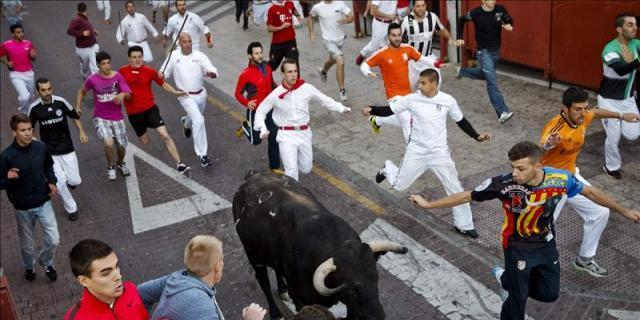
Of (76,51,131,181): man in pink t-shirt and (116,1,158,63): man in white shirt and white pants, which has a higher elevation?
(76,51,131,181): man in pink t-shirt

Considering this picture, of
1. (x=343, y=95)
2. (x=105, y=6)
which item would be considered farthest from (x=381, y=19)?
(x=105, y=6)

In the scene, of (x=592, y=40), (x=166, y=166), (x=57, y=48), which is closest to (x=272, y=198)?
(x=166, y=166)

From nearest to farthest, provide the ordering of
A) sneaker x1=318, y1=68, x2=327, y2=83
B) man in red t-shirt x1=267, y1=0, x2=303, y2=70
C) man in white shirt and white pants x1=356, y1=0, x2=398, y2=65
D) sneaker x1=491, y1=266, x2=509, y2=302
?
1. sneaker x1=491, y1=266, x2=509, y2=302
2. man in red t-shirt x1=267, y1=0, x2=303, y2=70
3. man in white shirt and white pants x1=356, y1=0, x2=398, y2=65
4. sneaker x1=318, y1=68, x2=327, y2=83

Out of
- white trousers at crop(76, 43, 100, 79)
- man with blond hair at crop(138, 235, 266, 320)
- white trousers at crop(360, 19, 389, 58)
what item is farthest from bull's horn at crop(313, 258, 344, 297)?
white trousers at crop(76, 43, 100, 79)

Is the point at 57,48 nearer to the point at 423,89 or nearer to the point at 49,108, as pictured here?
the point at 49,108

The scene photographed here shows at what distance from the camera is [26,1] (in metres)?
31.4

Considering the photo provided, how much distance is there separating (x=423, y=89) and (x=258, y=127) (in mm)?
2305

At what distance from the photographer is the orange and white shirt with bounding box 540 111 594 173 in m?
7.62

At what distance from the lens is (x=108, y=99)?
1112 cm

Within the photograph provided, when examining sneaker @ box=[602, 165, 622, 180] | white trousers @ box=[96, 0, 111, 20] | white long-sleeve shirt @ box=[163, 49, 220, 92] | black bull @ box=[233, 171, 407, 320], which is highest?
black bull @ box=[233, 171, 407, 320]

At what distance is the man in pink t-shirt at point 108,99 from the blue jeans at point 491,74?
6208 millimetres

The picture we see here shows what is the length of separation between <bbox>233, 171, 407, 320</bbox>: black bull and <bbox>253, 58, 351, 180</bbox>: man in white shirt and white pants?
1906mm

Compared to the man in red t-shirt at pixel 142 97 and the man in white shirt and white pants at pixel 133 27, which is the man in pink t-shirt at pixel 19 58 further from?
the man in red t-shirt at pixel 142 97

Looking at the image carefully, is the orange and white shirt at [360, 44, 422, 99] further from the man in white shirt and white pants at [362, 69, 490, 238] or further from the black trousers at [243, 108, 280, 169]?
the man in white shirt and white pants at [362, 69, 490, 238]
